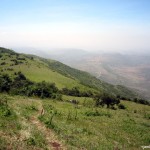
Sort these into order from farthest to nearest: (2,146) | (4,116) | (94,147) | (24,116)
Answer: (24,116)
(4,116)
(94,147)
(2,146)

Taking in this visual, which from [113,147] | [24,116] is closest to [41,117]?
[24,116]

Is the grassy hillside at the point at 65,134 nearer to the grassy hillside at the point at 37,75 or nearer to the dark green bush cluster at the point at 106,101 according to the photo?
the dark green bush cluster at the point at 106,101

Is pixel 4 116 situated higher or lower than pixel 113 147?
higher

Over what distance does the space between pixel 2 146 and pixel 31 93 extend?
4902 centimetres

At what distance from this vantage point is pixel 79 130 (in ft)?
88.2

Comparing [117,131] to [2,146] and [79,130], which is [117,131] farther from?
[2,146]

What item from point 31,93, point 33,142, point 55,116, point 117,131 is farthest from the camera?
point 31,93

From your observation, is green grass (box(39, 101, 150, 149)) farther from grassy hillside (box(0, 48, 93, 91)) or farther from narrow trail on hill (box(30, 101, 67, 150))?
grassy hillside (box(0, 48, 93, 91))

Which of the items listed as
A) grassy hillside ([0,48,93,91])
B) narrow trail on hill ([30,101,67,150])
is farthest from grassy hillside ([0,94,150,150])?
grassy hillside ([0,48,93,91])

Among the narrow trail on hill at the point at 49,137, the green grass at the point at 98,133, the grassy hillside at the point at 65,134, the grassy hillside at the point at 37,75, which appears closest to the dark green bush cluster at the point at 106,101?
the green grass at the point at 98,133

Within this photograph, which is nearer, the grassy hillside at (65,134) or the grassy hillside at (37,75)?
the grassy hillside at (65,134)

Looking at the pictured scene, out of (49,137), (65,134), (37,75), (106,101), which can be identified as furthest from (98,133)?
(37,75)

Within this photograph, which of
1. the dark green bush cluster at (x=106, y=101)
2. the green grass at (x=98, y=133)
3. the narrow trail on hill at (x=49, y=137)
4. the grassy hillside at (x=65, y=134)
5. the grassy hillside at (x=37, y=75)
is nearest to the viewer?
the grassy hillside at (x=65, y=134)

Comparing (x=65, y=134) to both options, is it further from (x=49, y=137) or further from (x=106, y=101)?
(x=106, y=101)
